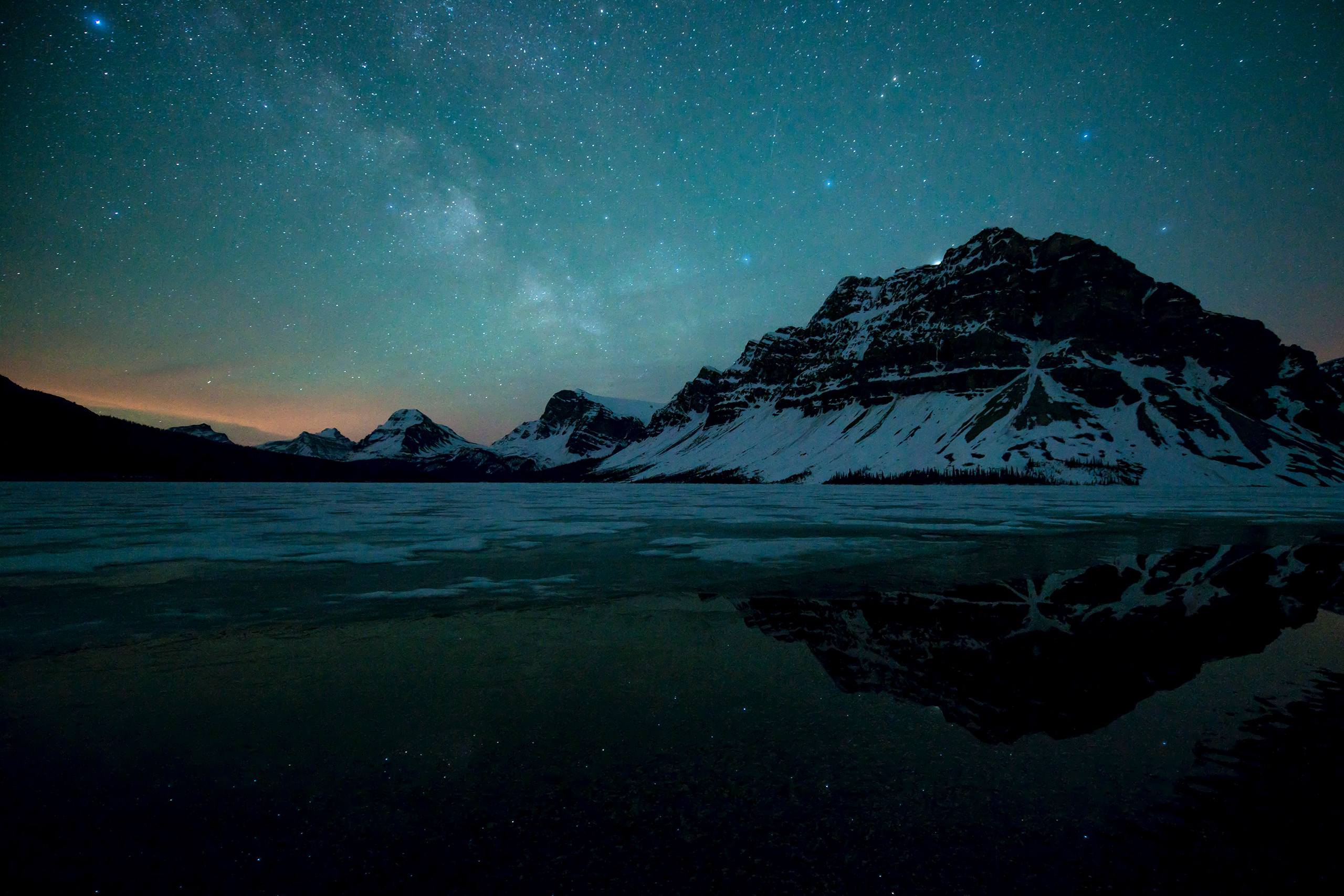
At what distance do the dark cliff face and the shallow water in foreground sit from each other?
2.2 inches

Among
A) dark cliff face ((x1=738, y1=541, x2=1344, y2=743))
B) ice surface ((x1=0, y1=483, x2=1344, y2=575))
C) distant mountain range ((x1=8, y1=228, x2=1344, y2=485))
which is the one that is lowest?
ice surface ((x1=0, y1=483, x2=1344, y2=575))

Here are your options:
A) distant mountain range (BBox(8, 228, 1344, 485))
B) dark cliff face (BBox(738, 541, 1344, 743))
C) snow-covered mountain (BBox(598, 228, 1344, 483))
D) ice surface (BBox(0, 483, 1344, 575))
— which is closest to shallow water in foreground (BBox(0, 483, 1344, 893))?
dark cliff face (BBox(738, 541, 1344, 743))

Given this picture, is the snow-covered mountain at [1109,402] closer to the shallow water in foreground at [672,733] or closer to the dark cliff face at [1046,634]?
the dark cliff face at [1046,634]

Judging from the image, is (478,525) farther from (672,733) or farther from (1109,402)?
(1109,402)

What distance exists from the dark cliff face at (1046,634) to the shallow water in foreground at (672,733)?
57 millimetres

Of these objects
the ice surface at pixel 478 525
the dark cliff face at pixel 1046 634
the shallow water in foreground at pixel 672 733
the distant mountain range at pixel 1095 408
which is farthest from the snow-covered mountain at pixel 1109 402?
the shallow water in foreground at pixel 672 733

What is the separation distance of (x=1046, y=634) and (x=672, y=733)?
5525mm

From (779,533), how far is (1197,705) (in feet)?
52.9

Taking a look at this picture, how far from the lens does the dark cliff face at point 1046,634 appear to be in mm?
5184

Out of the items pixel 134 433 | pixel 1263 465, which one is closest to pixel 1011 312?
pixel 1263 465

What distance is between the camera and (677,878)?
9.18 feet

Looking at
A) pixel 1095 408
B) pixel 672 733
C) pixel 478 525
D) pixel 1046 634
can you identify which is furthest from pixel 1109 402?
pixel 672 733

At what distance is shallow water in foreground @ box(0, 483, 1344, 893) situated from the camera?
2.96 meters

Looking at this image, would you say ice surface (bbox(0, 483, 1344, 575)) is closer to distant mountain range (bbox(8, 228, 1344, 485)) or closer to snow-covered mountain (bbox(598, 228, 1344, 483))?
distant mountain range (bbox(8, 228, 1344, 485))
